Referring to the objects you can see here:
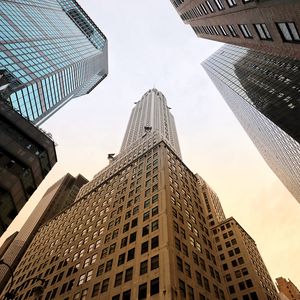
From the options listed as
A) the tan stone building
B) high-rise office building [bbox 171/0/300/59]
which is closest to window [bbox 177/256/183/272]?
the tan stone building

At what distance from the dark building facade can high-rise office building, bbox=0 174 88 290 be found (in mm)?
89946

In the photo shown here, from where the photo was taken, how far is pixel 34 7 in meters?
106

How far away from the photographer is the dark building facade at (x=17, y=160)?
35.7 metres

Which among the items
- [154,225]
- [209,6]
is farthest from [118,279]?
[209,6]

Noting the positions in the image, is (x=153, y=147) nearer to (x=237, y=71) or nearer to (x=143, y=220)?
(x=143, y=220)

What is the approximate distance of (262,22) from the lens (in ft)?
82.6

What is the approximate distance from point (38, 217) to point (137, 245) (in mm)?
115793

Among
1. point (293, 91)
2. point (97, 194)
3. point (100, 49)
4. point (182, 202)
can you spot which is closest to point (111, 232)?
point (182, 202)

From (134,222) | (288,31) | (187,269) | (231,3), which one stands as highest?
(231,3)

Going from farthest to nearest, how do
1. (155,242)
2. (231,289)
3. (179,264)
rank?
(231,289), (155,242), (179,264)

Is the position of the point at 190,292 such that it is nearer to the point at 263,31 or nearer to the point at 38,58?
the point at 263,31

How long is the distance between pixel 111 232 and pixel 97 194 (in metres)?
25.3

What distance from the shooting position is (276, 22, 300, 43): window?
20.9 m

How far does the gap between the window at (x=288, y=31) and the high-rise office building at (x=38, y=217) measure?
395 ft
